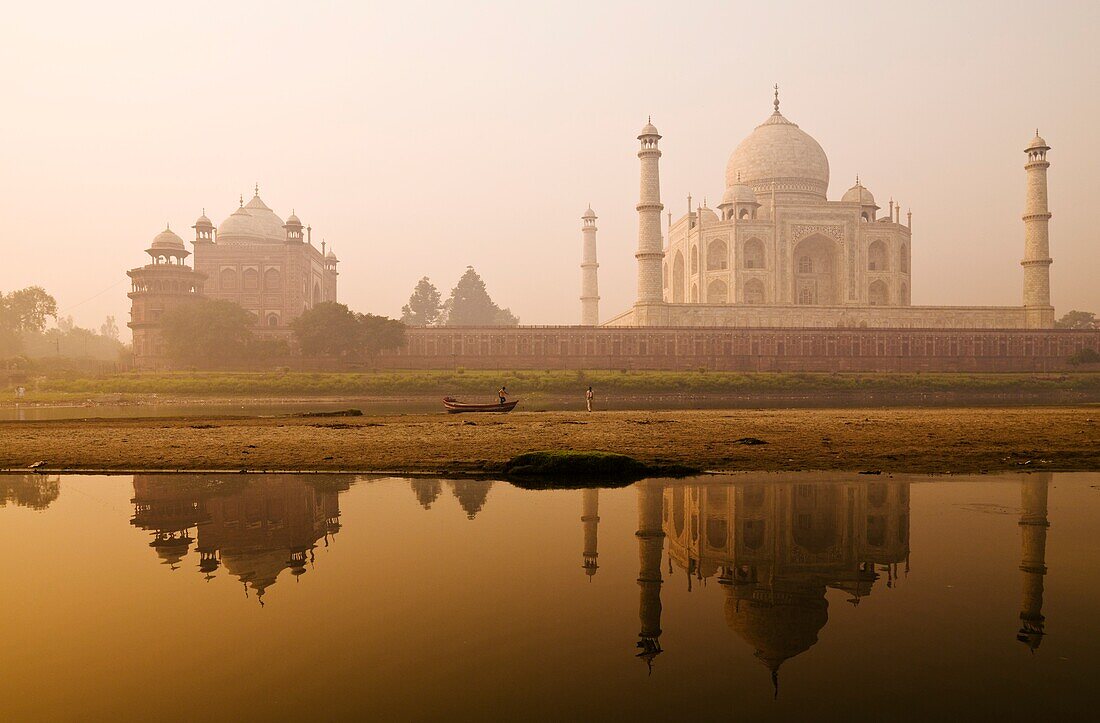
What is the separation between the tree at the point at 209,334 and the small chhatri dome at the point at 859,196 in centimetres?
4802

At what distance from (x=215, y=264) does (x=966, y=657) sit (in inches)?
2660

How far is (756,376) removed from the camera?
4538cm

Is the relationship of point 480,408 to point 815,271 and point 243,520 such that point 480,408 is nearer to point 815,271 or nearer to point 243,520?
point 243,520

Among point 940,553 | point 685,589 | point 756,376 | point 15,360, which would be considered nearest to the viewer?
point 685,589

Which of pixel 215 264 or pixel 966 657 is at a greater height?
pixel 215 264

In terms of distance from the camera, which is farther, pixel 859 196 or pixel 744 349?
pixel 859 196

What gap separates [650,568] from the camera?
690 cm

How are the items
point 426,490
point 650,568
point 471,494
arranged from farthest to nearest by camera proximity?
point 426,490
point 471,494
point 650,568

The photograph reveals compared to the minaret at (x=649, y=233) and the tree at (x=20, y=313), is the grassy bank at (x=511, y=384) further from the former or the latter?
the tree at (x=20, y=313)

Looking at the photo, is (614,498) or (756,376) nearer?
(614,498)

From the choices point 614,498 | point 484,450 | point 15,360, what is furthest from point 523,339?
point 614,498

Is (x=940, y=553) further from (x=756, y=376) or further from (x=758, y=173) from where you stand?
(x=758, y=173)

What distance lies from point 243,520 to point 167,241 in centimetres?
5854

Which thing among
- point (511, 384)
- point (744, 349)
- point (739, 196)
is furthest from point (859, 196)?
point (511, 384)
